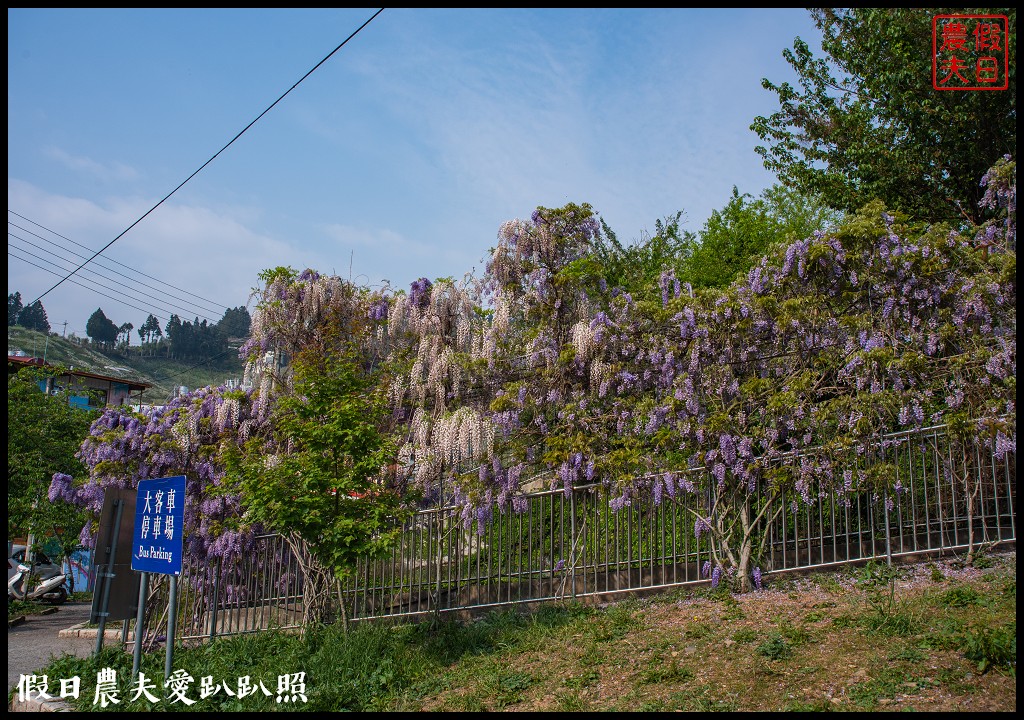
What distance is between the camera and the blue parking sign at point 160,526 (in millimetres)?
6613

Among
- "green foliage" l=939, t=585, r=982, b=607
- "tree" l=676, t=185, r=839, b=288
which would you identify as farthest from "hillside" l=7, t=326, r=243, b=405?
"green foliage" l=939, t=585, r=982, b=607

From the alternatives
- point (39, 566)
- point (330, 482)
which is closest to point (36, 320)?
point (39, 566)

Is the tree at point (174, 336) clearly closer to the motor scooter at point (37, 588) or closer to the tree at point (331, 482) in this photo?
the motor scooter at point (37, 588)

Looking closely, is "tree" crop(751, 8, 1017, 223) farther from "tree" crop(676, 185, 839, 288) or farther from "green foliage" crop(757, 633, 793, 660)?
"green foliage" crop(757, 633, 793, 660)

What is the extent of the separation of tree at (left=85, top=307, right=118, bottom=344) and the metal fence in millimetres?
136287

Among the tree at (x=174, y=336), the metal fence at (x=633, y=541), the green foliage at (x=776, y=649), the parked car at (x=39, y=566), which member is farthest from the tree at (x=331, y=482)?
the tree at (x=174, y=336)

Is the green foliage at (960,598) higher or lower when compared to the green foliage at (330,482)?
lower

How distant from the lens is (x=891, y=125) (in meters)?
12.8

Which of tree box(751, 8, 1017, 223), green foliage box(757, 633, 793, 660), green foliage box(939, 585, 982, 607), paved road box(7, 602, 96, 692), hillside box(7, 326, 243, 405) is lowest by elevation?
paved road box(7, 602, 96, 692)

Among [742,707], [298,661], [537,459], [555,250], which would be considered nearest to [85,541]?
[298,661]

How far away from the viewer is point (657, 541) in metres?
8.74

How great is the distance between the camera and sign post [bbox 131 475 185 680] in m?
6.57

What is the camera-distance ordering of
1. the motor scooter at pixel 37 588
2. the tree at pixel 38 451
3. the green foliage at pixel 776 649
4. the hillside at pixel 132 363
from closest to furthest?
the green foliage at pixel 776 649 → the tree at pixel 38 451 → the motor scooter at pixel 37 588 → the hillside at pixel 132 363

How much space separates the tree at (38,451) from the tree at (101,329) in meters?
121
